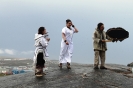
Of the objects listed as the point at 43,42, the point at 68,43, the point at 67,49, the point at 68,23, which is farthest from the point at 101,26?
the point at 43,42

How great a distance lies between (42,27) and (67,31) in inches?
79.0

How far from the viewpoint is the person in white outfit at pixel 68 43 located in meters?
12.0

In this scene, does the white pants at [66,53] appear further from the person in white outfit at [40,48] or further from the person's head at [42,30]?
the person's head at [42,30]

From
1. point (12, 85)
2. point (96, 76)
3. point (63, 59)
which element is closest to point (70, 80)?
point (96, 76)

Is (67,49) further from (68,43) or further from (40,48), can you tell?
(40,48)

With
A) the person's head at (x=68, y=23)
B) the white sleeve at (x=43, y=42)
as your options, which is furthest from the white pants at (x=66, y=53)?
the white sleeve at (x=43, y=42)

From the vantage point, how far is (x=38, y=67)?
409 inches

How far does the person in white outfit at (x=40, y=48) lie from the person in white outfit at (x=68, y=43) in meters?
1.76

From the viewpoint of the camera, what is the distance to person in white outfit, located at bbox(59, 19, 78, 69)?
1202cm

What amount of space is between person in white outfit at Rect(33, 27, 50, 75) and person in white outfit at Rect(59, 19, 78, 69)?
176 cm

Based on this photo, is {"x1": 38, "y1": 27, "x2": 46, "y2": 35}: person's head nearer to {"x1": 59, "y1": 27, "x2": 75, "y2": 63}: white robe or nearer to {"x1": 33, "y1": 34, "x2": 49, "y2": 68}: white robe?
{"x1": 33, "y1": 34, "x2": 49, "y2": 68}: white robe

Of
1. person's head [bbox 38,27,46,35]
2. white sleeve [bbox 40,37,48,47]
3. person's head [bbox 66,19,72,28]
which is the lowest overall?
white sleeve [bbox 40,37,48,47]

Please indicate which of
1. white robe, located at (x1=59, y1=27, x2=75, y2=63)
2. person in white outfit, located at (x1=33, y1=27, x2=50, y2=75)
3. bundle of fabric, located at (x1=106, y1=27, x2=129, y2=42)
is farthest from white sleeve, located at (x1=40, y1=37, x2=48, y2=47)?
bundle of fabric, located at (x1=106, y1=27, x2=129, y2=42)

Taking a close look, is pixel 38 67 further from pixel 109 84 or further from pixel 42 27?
pixel 109 84
